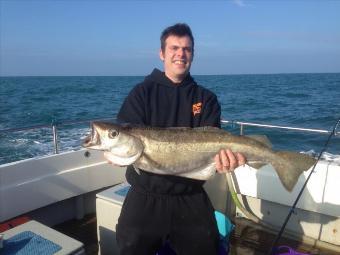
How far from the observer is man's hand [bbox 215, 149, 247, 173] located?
3.28m

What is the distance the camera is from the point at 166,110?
3445 millimetres

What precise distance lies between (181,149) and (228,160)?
0.45m

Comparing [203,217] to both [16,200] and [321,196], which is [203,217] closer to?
[321,196]

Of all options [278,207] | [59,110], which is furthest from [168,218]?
[59,110]

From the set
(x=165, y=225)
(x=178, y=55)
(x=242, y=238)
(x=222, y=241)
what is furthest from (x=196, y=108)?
(x=242, y=238)

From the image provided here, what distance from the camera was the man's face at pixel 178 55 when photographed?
3.42 meters

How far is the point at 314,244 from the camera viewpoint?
539cm

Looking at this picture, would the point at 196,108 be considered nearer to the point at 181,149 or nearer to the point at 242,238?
the point at 181,149

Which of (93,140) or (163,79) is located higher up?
(163,79)

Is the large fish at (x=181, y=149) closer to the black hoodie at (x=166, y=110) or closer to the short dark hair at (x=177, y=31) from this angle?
the black hoodie at (x=166, y=110)

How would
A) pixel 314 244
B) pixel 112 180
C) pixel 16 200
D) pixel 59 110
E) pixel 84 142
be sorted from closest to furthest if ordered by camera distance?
pixel 84 142
pixel 16 200
pixel 314 244
pixel 112 180
pixel 59 110

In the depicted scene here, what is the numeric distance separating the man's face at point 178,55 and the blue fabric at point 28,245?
1.98m

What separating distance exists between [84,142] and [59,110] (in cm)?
2599

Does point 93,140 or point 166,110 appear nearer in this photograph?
point 93,140
